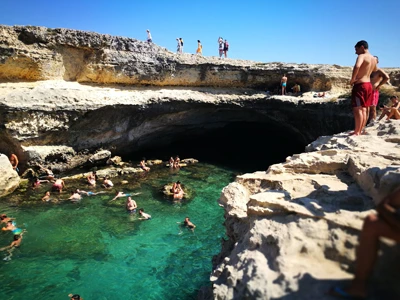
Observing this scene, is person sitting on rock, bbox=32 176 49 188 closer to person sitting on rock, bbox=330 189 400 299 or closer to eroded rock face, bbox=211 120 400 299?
eroded rock face, bbox=211 120 400 299

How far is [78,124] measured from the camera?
14.1m

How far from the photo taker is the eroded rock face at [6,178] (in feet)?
37.9

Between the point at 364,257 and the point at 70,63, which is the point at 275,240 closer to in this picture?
the point at 364,257

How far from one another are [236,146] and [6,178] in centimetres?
1575

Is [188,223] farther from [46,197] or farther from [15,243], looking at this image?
[46,197]

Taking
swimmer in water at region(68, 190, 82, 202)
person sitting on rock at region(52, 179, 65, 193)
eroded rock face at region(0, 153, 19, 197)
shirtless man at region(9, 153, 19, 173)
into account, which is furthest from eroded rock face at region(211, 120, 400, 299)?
shirtless man at region(9, 153, 19, 173)

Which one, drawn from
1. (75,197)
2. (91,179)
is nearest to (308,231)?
(75,197)

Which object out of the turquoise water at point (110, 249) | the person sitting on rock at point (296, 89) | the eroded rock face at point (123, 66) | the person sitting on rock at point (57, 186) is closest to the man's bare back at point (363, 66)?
the turquoise water at point (110, 249)

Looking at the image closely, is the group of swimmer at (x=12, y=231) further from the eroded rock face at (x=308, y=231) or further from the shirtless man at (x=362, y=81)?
the shirtless man at (x=362, y=81)

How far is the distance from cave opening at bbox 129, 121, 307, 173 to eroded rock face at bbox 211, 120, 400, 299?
1226 centimetres

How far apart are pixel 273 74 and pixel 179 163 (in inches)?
297

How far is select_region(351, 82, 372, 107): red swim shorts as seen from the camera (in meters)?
6.13

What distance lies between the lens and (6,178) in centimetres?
1165

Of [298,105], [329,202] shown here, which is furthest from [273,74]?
[329,202]
